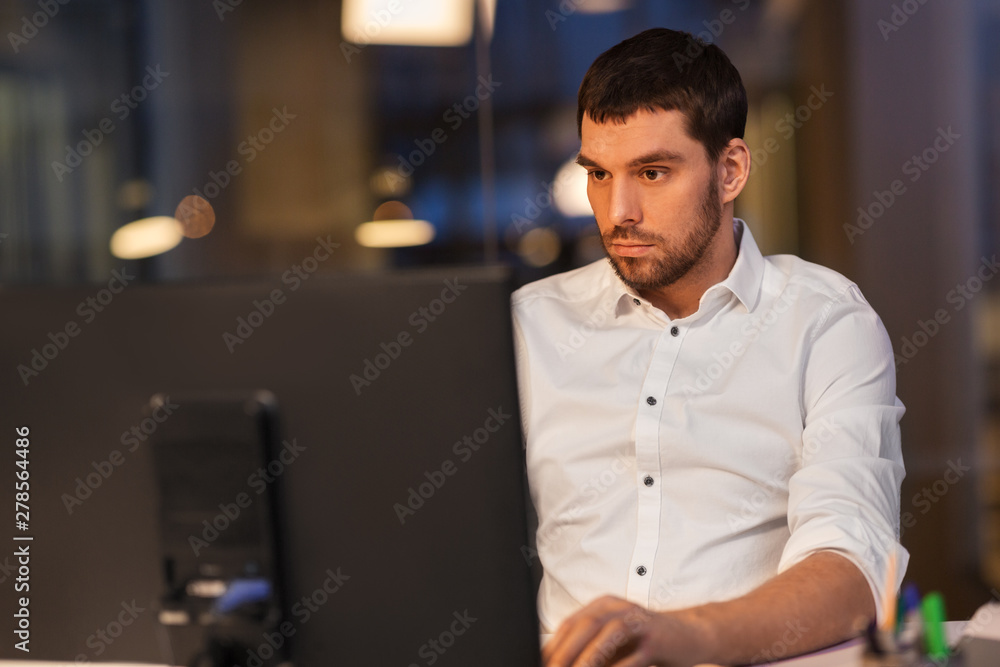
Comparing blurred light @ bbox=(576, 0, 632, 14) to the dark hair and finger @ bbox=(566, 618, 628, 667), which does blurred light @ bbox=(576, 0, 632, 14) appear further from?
finger @ bbox=(566, 618, 628, 667)

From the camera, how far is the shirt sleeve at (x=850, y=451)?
3.61 feet

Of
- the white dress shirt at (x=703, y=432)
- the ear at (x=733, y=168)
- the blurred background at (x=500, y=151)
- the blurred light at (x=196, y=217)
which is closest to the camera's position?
the white dress shirt at (x=703, y=432)

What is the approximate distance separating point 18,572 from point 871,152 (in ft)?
9.68

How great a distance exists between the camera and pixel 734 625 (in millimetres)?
900

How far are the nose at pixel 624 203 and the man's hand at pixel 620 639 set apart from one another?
28.7 inches

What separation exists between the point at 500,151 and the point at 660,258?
1.88 meters

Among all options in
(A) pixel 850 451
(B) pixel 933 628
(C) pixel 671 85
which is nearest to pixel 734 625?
(B) pixel 933 628

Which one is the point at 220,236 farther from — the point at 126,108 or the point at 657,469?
the point at 657,469

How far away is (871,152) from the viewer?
2.96 meters

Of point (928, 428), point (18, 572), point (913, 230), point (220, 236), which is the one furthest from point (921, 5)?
point (18, 572)

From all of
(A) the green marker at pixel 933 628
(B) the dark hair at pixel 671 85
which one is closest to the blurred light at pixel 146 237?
(B) the dark hair at pixel 671 85

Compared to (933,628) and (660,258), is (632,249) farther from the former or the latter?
(933,628)

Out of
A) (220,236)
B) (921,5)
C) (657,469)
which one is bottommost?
(657,469)

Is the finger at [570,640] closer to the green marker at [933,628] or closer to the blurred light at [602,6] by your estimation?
the green marker at [933,628]
